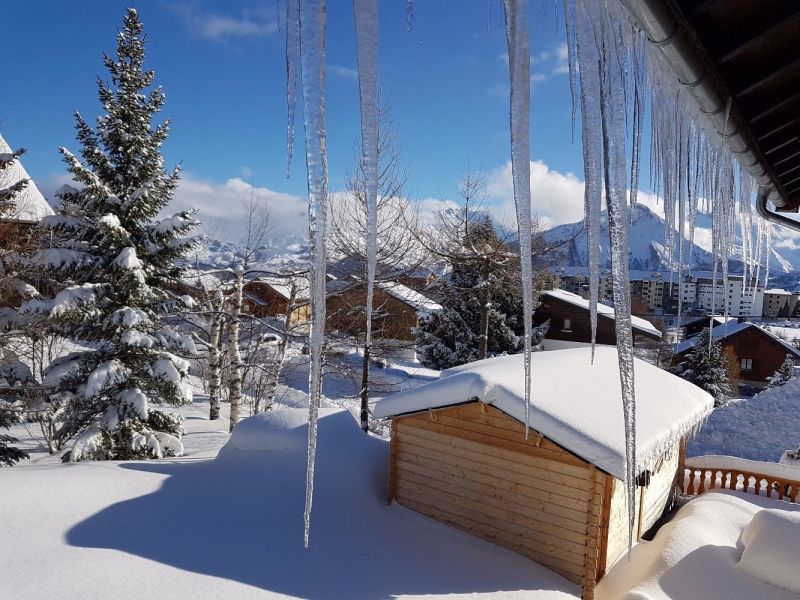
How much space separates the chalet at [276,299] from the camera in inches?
511

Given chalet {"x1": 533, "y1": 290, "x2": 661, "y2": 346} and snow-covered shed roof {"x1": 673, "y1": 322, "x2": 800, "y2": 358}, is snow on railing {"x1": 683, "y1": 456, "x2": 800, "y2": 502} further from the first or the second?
snow-covered shed roof {"x1": 673, "y1": 322, "x2": 800, "y2": 358}

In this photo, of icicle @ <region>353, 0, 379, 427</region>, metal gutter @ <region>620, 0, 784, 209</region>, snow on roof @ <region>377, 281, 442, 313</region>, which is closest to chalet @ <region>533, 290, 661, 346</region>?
snow on roof @ <region>377, 281, 442, 313</region>

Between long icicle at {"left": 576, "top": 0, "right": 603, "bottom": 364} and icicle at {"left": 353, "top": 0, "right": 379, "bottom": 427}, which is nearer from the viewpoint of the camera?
icicle at {"left": 353, "top": 0, "right": 379, "bottom": 427}

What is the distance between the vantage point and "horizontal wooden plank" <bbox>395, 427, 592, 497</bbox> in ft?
18.4

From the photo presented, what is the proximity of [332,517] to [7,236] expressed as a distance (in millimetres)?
9238

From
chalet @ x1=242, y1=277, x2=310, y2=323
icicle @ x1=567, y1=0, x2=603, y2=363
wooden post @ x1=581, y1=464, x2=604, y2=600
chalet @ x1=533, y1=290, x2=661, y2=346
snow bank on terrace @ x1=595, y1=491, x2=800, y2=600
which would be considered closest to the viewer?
icicle @ x1=567, y1=0, x2=603, y2=363

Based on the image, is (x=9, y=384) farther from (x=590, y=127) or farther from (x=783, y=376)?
(x=783, y=376)

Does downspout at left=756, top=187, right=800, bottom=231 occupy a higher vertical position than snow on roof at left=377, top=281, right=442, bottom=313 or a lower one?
higher

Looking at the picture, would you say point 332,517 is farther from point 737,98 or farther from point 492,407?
point 737,98

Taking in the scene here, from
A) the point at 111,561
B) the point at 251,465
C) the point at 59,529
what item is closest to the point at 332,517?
the point at 251,465

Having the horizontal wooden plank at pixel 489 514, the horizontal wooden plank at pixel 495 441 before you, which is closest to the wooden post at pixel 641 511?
the horizontal wooden plank at pixel 489 514

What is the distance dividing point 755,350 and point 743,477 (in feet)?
79.6

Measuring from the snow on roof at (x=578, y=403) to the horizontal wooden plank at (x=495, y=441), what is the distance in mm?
344

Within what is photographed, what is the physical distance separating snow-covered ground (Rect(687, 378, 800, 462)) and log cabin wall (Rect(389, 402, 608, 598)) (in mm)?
9169
